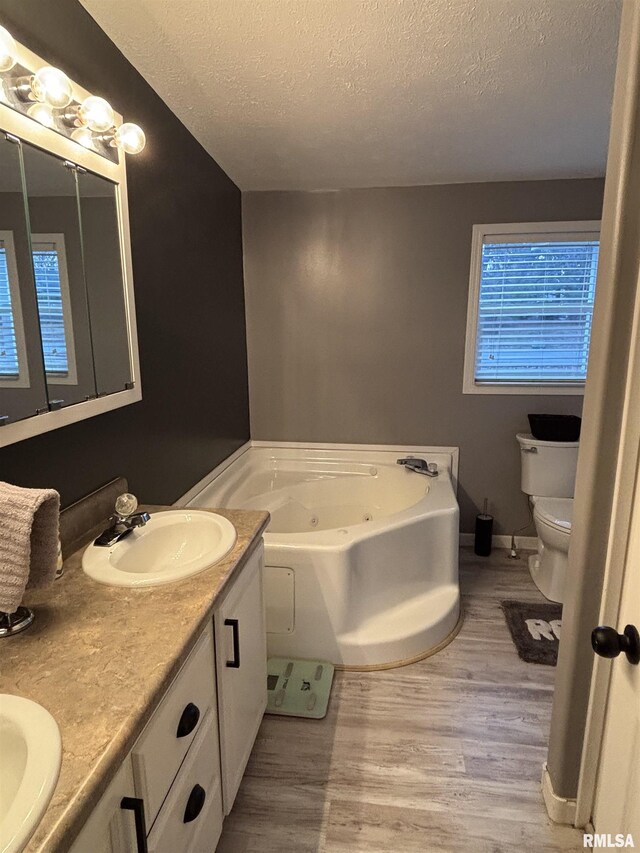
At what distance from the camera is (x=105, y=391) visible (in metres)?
1.58

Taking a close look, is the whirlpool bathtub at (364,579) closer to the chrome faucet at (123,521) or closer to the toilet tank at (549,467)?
the toilet tank at (549,467)

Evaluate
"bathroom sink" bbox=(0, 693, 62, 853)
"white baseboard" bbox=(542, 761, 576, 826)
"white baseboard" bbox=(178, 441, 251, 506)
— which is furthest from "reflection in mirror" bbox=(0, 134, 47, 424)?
"white baseboard" bbox=(542, 761, 576, 826)

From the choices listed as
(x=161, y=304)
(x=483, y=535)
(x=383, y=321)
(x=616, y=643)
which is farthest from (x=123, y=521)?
(x=483, y=535)

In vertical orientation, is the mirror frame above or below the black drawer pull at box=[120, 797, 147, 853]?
above

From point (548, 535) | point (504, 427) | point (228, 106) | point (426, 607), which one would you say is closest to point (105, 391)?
point (228, 106)

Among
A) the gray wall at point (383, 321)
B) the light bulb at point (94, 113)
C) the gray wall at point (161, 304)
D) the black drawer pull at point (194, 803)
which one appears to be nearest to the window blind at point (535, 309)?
the gray wall at point (383, 321)

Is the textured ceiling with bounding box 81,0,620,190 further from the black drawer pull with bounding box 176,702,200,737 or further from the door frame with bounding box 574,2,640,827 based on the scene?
the black drawer pull with bounding box 176,702,200,737

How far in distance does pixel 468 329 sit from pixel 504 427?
0.69 m

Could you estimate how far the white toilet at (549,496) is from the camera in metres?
2.65

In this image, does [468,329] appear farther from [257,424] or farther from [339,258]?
[257,424]

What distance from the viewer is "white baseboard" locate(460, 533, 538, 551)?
3.29 metres

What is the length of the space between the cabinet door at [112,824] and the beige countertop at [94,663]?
7 centimetres

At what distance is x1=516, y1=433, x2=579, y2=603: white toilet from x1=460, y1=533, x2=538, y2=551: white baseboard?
0.85 ft

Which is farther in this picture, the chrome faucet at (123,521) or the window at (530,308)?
the window at (530,308)
